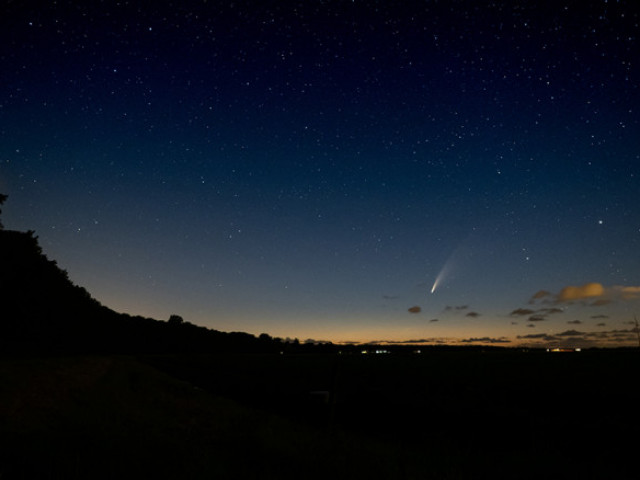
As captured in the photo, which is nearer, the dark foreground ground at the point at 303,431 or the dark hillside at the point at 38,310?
the dark foreground ground at the point at 303,431

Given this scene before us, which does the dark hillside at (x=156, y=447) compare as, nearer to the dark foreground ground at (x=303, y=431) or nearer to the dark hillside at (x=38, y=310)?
the dark foreground ground at (x=303, y=431)

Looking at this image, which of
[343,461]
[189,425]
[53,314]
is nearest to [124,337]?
[53,314]

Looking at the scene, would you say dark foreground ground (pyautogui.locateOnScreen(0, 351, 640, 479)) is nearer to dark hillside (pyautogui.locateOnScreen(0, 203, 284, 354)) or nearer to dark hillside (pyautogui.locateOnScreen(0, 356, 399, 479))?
dark hillside (pyautogui.locateOnScreen(0, 356, 399, 479))

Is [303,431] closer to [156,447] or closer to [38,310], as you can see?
[156,447]

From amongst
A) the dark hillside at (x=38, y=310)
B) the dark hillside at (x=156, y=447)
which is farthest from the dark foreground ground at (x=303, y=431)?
the dark hillside at (x=38, y=310)

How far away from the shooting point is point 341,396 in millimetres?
23891

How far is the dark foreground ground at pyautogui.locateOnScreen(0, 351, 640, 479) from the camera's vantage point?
663 cm

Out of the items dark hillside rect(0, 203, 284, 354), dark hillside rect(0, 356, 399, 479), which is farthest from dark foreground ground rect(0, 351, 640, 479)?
dark hillside rect(0, 203, 284, 354)

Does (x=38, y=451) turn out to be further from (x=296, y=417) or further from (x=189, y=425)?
(x=296, y=417)

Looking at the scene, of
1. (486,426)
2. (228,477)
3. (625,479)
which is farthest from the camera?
(486,426)

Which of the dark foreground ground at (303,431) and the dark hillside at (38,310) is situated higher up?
the dark hillside at (38,310)

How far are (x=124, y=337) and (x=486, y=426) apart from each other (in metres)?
109

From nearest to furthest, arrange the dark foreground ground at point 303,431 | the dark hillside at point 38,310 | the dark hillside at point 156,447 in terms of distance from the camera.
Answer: the dark hillside at point 156,447 → the dark foreground ground at point 303,431 → the dark hillside at point 38,310

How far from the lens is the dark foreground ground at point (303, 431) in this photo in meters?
6.63
